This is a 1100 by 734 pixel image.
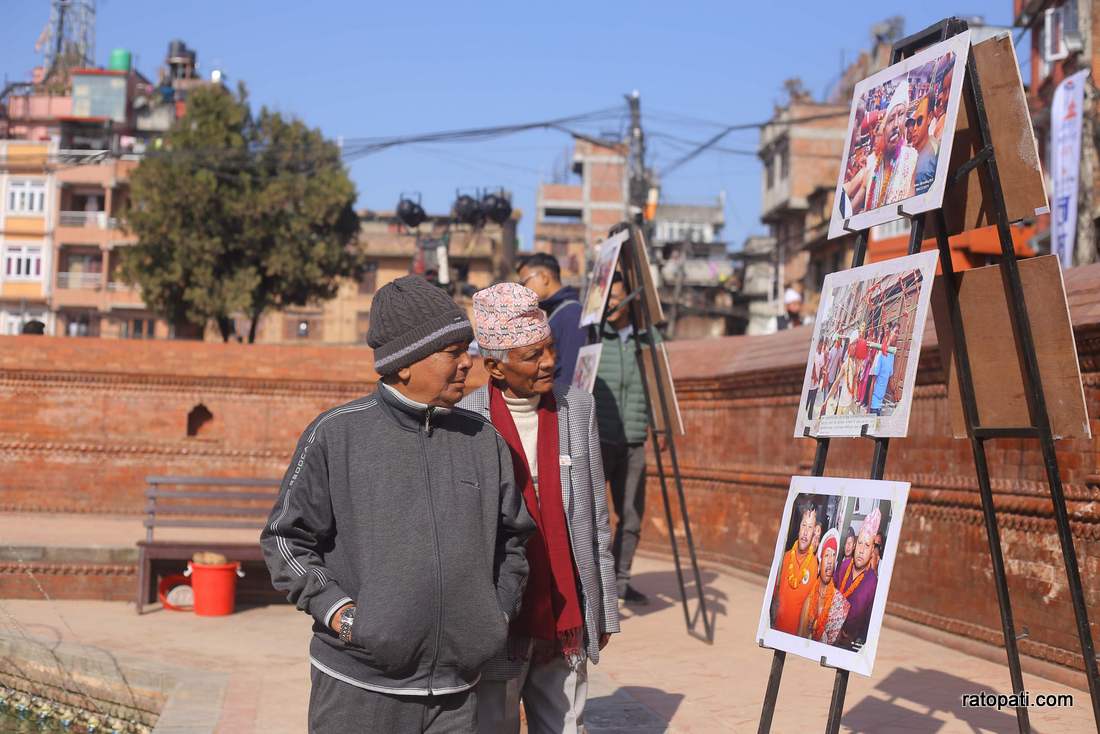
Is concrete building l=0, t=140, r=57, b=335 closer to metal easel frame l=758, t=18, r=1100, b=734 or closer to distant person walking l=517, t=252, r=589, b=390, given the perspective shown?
distant person walking l=517, t=252, r=589, b=390

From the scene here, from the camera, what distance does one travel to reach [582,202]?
251 ft

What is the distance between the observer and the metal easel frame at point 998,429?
411 centimetres

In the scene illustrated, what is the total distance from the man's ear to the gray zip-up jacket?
71cm

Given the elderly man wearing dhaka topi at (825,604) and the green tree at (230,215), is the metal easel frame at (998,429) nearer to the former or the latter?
the elderly man wearing dhaka topi at (825,604)

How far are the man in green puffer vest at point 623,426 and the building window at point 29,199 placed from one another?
5223cm

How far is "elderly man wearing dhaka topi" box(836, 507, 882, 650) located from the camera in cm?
390

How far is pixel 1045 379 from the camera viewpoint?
439 centimetres

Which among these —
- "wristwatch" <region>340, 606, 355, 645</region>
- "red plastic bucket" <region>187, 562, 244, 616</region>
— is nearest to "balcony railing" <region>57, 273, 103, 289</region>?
"red plastic bucket" <region>187, 562, 244, 616</region>

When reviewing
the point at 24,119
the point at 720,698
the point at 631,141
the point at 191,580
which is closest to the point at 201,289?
the point at 631,141

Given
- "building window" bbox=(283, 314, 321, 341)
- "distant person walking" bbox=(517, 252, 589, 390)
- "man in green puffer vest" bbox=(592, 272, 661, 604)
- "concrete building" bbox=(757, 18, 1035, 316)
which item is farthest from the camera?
"building window" bbox=(283, 314, 321, 341)

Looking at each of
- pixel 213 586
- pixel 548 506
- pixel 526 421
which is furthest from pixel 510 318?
pixel 213 586

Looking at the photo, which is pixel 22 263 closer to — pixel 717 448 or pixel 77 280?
pixel 77 280

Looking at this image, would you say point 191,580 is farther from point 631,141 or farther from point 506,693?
point 631,141

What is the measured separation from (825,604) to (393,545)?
1708 millimetres
